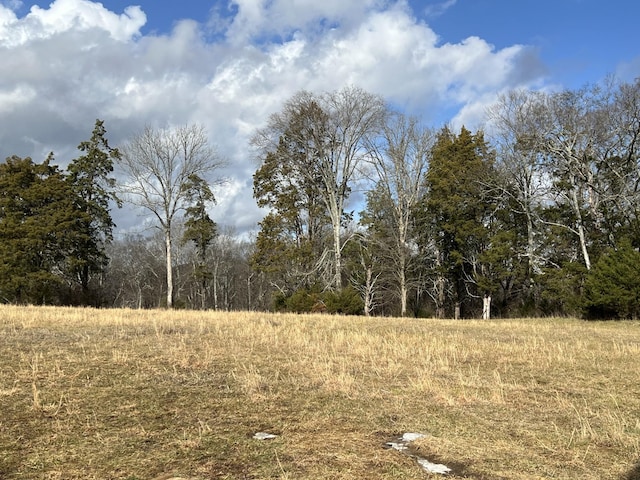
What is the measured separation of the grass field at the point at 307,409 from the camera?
3.92 metres

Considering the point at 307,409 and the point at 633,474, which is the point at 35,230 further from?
the point at 633,474

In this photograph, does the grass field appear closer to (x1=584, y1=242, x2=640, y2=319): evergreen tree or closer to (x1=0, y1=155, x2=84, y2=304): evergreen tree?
(x1=584, y1=242, x2=640, y2=319): evergreen tree

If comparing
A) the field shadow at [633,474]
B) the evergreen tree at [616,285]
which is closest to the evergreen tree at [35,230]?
the evergreen tree at [616,285]

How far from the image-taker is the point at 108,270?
63.5 meters

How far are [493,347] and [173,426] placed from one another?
804 centimetres

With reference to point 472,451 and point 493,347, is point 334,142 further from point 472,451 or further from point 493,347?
point 472,451

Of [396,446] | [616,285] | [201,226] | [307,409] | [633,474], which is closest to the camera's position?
[633,474]

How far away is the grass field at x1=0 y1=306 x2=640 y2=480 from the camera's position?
3920mm

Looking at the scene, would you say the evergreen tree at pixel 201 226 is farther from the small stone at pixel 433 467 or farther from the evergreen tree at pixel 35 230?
the small stone at pixel 433 467

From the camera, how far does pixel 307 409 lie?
558cm

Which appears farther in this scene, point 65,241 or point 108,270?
point 108,270

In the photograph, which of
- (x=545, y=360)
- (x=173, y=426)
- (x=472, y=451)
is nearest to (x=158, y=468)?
(x=173, y=426)

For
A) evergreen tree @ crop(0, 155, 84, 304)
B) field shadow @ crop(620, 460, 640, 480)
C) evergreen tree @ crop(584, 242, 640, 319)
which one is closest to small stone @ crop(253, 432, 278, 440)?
field shadow @ crop(620, 460, 640, 480)

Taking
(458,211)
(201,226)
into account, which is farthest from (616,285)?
(201,226)
